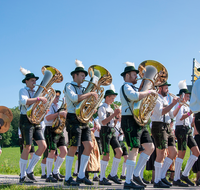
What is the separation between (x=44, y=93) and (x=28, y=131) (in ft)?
3.12

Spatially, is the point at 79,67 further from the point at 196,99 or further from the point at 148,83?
the point at 196,99

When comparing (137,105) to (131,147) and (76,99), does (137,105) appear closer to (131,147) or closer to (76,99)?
(131,147)

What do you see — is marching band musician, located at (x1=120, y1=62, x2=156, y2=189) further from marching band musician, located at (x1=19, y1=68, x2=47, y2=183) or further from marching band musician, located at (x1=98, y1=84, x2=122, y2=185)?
marching band musician, located at (x1=19, y1=68, x2=47, y2=183)

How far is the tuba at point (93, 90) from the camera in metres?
5.34

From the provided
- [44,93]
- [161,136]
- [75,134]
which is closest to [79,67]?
[44,93]

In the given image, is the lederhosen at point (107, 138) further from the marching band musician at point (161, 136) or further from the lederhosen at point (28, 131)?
the lederhosen at point (28, 131)

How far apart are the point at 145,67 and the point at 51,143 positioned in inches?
127

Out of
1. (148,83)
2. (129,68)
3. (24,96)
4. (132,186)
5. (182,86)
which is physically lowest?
(132,186)

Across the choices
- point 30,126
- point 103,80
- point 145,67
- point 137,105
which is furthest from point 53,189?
point 145,67

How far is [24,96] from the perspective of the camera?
5738mm

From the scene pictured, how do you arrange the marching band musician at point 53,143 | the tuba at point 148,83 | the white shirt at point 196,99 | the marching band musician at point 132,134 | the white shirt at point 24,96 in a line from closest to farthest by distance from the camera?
the white shirt at point 196,99
the marching band musician at point 132,134
the tuba at point 148,83
the white shirt at point 24,96
the marching band musician at point 53,143

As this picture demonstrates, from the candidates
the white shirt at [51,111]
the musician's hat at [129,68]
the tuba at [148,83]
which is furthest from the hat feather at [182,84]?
the white shirt at [51,111]

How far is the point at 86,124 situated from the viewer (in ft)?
18.1

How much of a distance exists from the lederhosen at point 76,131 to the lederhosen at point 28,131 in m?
Result: 0.93
